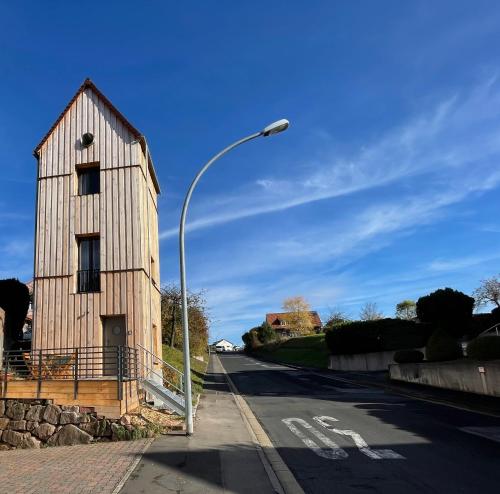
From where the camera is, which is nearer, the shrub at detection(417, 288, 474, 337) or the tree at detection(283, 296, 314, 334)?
the shrub at detection(417, 288, 474, 337)

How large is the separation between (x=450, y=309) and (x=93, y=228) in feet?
62.0

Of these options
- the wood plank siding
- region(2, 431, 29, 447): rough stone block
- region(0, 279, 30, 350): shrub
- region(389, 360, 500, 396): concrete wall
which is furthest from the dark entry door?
region(389, 360, 500, 396): concrete wall

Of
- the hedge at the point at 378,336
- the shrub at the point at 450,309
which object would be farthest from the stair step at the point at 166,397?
the hedge at the point at 378,336

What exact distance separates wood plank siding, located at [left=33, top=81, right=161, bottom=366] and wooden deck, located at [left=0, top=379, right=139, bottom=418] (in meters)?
4.85

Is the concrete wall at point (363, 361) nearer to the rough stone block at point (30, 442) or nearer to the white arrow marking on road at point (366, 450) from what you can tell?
the white arrow marking on road at point (366, 450)

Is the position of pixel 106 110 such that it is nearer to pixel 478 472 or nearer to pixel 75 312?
pixel 75 312

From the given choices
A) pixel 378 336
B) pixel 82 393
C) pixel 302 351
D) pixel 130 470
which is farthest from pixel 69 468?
pixel 302 351

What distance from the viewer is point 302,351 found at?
197 feet

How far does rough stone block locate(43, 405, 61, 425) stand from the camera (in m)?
11.6

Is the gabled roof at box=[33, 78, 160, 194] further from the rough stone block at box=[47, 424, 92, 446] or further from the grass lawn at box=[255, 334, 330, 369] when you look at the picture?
the grass lawn at box=[255, 334, 330, 369]

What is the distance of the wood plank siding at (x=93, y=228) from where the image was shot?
58.2 ft

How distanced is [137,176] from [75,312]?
5.30m

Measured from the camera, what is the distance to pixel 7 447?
11594 millimetres

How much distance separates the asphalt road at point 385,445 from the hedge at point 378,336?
1711 cm
